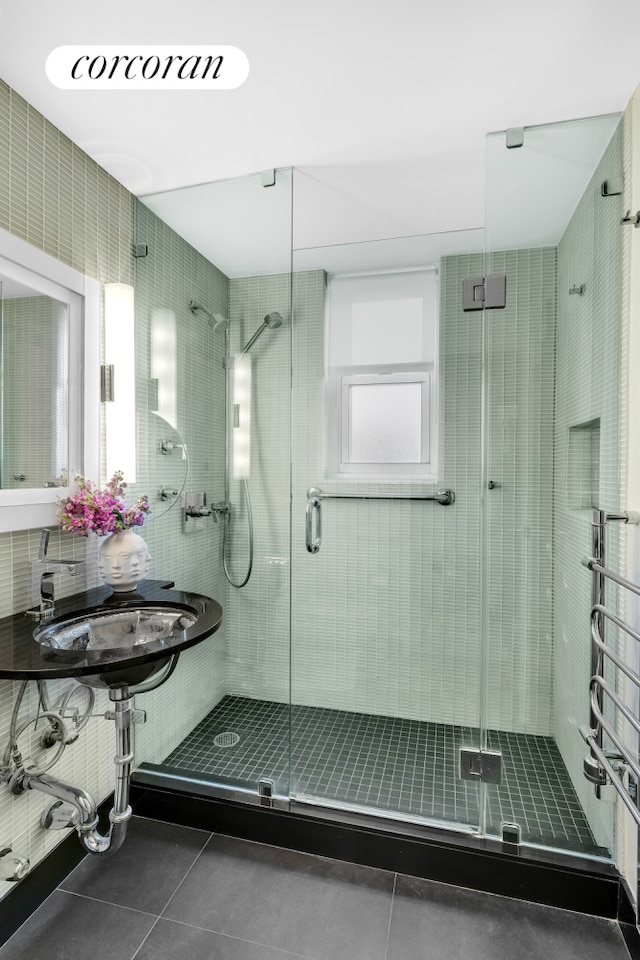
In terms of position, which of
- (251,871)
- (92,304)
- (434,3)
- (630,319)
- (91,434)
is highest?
(434,3)

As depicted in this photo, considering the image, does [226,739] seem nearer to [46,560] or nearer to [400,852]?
[400,852]

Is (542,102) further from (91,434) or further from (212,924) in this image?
(212,924)

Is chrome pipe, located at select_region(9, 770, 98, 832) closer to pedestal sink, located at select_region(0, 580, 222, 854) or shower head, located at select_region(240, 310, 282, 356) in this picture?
pedestal sink, located at select_region(0, 580, 222, 854)

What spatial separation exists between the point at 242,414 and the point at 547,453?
116 cm

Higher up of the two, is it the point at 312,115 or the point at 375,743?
the point at 312,115

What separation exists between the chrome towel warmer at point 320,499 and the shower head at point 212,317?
766 millimetres

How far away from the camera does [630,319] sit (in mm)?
1454

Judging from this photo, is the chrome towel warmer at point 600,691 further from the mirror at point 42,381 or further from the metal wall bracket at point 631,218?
the mirror at point 42,381

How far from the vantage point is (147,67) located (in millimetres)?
1352

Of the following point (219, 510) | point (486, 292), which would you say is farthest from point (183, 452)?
point (486, 292)

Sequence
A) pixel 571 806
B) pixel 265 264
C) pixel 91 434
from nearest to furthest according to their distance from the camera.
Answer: pixel 571 806
pixel 91 434
pixel 265 264

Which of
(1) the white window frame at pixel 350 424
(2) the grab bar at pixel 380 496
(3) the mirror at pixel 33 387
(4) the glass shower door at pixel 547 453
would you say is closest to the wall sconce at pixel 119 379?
(3) the mirror at pixel 33 387

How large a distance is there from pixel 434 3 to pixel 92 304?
1353mm

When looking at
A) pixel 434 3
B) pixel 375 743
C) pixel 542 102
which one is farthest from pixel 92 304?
pixel 375 743
